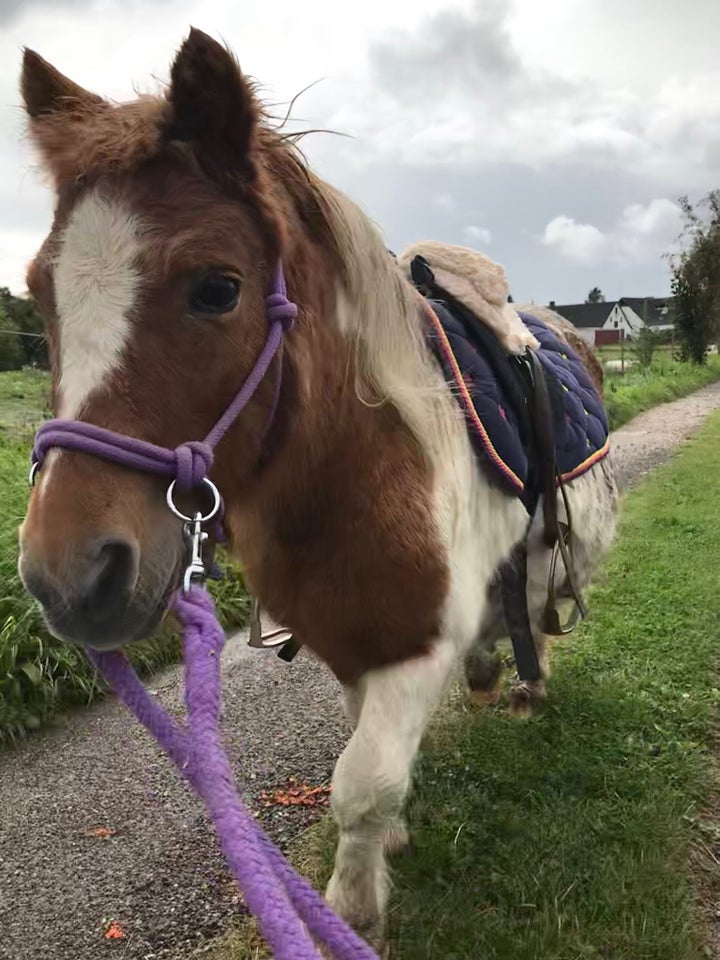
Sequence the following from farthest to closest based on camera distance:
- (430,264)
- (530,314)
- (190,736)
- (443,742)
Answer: (530,314) → (443,742) → (430,264) → (190,736)

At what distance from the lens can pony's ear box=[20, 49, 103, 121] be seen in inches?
68.5

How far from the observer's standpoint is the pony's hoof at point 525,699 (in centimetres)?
357

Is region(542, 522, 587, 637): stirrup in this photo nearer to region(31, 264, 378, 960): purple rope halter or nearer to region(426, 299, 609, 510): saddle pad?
region(426, 299, 609, 510): saddle pad

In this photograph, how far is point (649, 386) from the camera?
2002 centimetres

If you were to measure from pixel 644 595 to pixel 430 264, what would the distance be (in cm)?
319

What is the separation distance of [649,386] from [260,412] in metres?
20.0

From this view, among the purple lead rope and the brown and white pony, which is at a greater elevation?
the brown and white pony

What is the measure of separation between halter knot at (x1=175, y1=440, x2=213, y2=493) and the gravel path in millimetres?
1722

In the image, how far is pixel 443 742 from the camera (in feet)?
11.1

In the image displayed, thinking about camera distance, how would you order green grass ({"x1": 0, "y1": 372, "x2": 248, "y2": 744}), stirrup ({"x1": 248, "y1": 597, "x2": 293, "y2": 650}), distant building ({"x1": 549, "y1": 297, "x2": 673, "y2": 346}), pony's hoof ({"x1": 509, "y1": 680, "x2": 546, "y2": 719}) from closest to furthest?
1. stirrup ({"x1": 248, "y1": 597, "x2": 293, "y2": 650})
2. pony's hoof ({"x1": 509, "y1": 680, "x2": 546, "y2": 719})
3. green grass ({"x1": 0, "y1": 372, "x2": 248, "y2": 744})
4. distant building ({"x1": 549, "y1": 297, "x2": 673, "y2": 346})

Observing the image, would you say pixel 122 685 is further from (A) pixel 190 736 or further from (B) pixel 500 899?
(B) pixel 500 899

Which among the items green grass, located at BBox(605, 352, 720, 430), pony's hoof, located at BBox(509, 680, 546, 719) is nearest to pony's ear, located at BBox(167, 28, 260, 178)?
pony's hoof, located at BBox(509, 680, 546, 719)

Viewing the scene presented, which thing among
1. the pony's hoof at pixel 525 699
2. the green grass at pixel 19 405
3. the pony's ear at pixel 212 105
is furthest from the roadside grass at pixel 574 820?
the green grass at pixel 19 405

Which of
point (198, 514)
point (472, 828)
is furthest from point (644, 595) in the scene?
point (198, 514)
